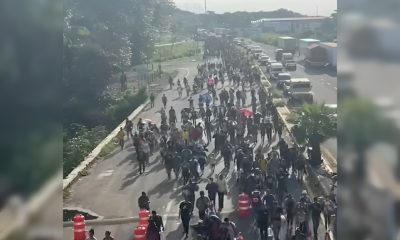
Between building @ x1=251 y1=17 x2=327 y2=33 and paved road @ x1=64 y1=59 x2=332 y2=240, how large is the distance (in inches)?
3724

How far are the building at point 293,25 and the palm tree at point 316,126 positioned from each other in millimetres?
94788

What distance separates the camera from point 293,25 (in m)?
123

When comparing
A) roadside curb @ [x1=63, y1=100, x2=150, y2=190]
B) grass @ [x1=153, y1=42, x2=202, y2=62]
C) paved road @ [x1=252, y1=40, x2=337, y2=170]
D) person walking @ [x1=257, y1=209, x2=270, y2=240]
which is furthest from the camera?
grass @ [x1=153, y1=42, x2=202, y2=62]

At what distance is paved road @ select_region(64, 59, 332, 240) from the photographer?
13.3m

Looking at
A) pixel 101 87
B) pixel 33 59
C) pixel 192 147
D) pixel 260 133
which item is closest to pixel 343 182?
pixel 33 59

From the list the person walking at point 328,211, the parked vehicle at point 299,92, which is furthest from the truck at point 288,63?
the person walking at point 328,211

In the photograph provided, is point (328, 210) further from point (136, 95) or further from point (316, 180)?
point (136, 95)

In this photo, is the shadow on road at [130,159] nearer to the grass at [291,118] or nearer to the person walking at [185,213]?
the grass at [291,118]

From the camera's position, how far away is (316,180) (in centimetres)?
1592

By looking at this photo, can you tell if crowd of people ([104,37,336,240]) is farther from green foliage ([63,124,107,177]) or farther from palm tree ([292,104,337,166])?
green foliage ([63,124,107,177])

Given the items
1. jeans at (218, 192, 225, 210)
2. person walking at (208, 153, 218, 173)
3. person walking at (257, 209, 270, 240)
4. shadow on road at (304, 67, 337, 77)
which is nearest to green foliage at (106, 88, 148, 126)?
person walking at (208, 153, 218, 173)

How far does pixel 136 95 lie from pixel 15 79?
34783 mm

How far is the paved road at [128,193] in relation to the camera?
13.3m

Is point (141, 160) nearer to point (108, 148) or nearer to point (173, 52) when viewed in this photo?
point (108, 148)
